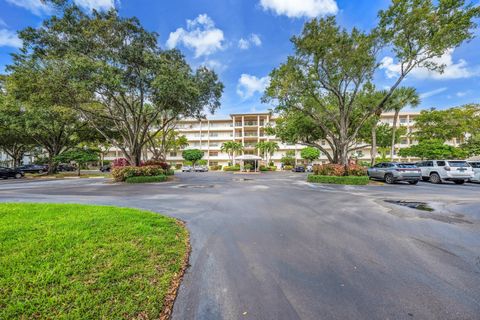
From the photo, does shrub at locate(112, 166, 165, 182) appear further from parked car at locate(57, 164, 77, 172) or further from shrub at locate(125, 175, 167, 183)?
parked car at locate(57, 164, 77, 172)

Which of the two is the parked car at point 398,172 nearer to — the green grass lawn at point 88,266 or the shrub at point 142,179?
the green grass lawn at point 88,266

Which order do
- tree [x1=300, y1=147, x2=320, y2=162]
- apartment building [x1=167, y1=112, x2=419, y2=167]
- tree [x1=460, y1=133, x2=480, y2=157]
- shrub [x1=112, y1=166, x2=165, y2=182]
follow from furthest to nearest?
apartment building [x1=167, y1=112, x2=419, y2=167] < tree [x1=300, y1=147, x2=320, y2=162] < tree [x1=460, y1=133, x2=480, y2=157] < shrub [x1=112, y1=166, x2=165, y2=182]

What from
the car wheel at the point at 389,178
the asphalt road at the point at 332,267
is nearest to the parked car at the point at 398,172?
the car wheel at the point at 389,178

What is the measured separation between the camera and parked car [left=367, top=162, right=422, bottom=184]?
13.9 m

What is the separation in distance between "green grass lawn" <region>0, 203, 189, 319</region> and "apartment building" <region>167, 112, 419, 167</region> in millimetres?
43159

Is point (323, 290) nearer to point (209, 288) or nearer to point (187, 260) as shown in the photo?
point (209, 288)

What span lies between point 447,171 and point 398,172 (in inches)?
154

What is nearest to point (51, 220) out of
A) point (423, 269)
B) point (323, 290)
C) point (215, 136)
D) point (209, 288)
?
point (209, 288)

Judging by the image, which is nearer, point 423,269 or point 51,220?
point 423,269

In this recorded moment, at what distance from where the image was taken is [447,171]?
574 inches

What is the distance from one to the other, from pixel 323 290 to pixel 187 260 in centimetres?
215

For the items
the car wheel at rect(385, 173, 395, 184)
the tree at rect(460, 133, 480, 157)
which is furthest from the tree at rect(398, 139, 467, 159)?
the car wheel at rect(385, 173, 395, 184)

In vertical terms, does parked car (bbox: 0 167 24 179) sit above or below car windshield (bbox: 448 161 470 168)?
below

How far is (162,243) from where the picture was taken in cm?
381
